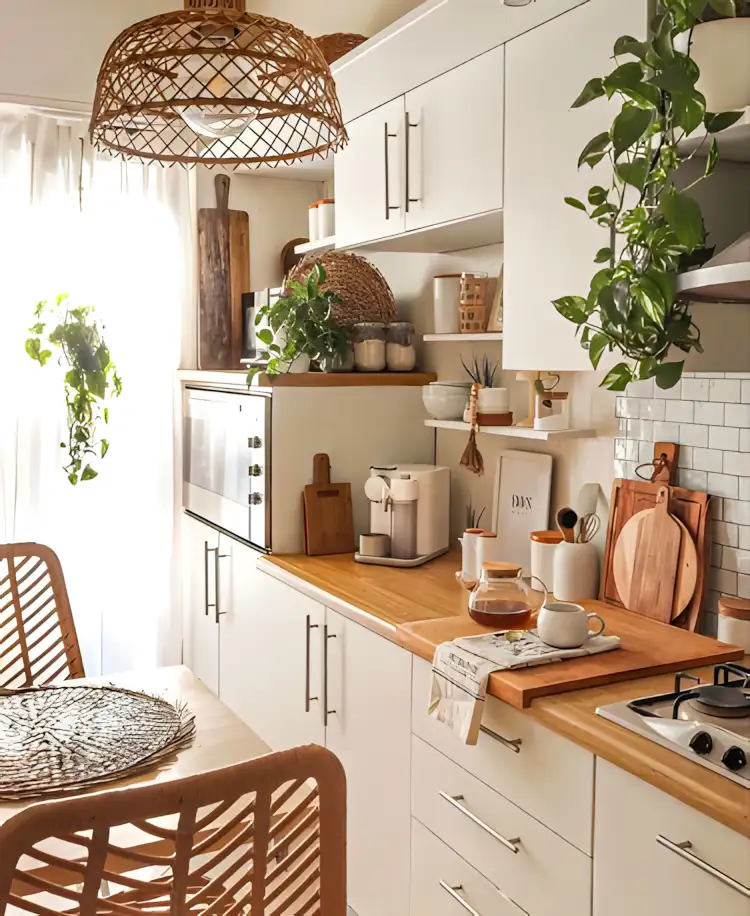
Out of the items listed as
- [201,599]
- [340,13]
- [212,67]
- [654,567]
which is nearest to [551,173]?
[212,67]

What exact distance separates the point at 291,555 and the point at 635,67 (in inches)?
73.4

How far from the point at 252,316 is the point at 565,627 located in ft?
6.77

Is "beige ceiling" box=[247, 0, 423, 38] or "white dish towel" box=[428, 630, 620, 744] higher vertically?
"beige ceiling" box=[247, 0, 423, 38]

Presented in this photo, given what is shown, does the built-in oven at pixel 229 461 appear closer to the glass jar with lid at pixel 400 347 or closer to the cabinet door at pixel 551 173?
the glass jar with lid at pixel 400 347

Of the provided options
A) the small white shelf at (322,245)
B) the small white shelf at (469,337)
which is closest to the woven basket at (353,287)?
the small white shelf at (322,245)

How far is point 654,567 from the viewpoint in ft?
7.28

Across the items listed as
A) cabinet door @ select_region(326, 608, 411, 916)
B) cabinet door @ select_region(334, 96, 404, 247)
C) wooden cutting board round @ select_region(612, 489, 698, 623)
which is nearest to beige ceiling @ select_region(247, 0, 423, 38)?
cabinet door @ select_region(334, 96, 404, 247)

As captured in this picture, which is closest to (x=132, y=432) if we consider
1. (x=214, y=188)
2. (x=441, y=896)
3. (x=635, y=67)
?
(x=214, y=188)

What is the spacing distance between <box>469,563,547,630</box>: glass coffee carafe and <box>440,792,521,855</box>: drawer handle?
1.19 feet

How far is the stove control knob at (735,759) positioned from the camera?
1.39 metres

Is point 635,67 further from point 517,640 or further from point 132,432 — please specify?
point 132,432

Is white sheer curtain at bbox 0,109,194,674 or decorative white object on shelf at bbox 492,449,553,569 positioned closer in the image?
decorative white object on shelf at bbox 492,449,553,569

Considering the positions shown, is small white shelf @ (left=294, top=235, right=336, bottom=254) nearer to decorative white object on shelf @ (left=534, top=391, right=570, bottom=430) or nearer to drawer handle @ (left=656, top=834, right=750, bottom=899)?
decorative white object on shelf @ (left=534, top=391, right=570, bottom=430)

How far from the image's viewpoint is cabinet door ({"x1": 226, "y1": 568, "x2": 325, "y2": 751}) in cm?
267
